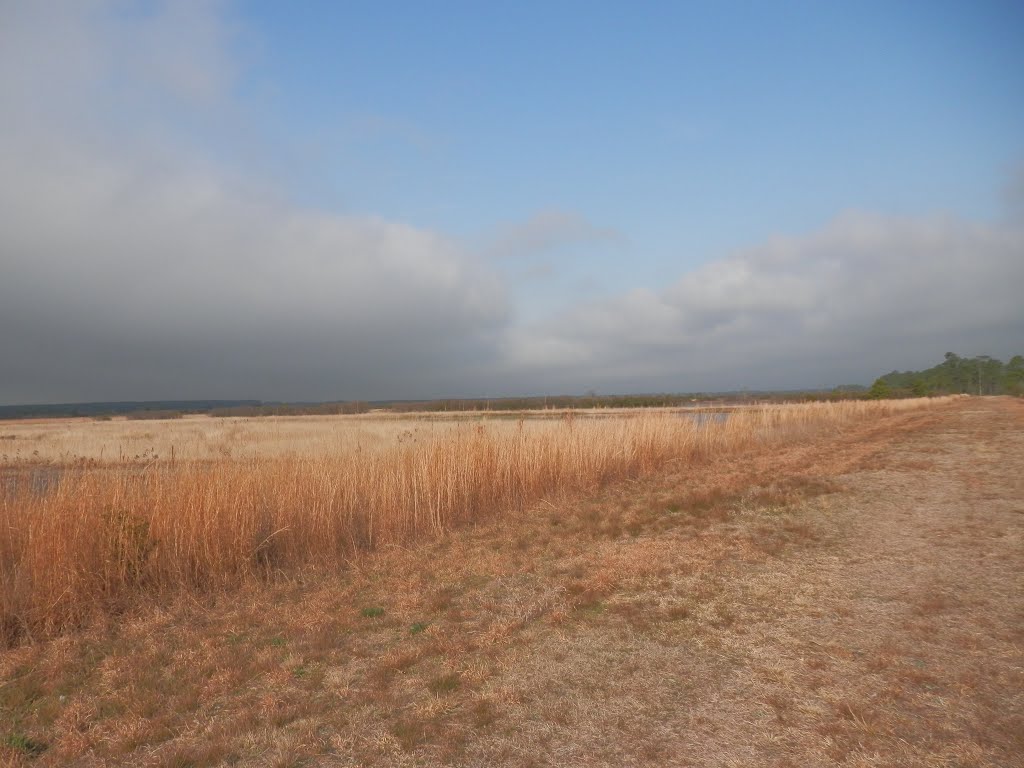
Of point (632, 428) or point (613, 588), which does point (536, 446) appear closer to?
point (632, 428)

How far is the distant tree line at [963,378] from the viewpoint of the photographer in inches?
3044

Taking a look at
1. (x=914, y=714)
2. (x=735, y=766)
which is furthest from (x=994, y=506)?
(x=735, y=766)

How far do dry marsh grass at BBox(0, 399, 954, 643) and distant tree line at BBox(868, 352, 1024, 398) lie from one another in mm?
73668

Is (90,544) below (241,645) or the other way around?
the other way around

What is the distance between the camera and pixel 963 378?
9150cm

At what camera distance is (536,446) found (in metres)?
11.6

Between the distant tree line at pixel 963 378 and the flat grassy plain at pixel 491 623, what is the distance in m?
Result: 75.4

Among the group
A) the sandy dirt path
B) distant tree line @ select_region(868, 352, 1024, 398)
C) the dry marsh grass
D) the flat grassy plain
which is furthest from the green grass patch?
distant tree line @ select_region(868, 352, 1024, 398)

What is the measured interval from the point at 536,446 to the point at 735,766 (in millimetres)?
8780

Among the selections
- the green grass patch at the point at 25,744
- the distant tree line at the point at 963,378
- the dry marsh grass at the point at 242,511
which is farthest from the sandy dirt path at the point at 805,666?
the distant tree line at the point at 963,378

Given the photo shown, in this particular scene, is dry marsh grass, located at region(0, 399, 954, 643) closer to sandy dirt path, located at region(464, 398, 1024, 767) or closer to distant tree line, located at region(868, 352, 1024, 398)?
sandy dirt path, located at region(464, 398, 1024, 767)

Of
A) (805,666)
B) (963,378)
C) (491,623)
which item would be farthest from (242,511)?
(963,378)

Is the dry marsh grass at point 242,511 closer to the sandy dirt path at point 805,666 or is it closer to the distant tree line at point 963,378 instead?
the sandy dirt path at point 805,666

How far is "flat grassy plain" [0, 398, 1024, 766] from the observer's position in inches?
128
